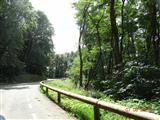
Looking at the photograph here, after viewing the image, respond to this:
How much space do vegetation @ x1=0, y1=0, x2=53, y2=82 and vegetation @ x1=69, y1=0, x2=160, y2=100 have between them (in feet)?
35.2

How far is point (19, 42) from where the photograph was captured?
62.8m

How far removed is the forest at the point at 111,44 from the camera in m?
17.6

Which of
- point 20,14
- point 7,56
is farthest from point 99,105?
point 7,56

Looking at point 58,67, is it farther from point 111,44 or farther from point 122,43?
point 111,44

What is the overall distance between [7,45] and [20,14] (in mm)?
6513

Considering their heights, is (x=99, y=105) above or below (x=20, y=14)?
below

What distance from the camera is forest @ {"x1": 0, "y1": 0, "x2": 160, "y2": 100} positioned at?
17.6 m

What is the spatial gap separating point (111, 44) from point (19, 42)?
2636 centimetres

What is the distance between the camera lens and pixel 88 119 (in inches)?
418

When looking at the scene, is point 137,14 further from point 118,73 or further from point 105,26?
point 118,73

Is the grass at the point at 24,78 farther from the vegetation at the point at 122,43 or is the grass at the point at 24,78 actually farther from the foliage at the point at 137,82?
the foliage at the point at 137,82

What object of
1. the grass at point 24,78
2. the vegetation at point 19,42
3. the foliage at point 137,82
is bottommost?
the foliage at point 137,82

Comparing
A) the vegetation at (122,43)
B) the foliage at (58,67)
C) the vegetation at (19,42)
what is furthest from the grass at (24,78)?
the foliage at (58,67)

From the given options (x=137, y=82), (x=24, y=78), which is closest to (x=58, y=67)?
(x=24, y=78)
